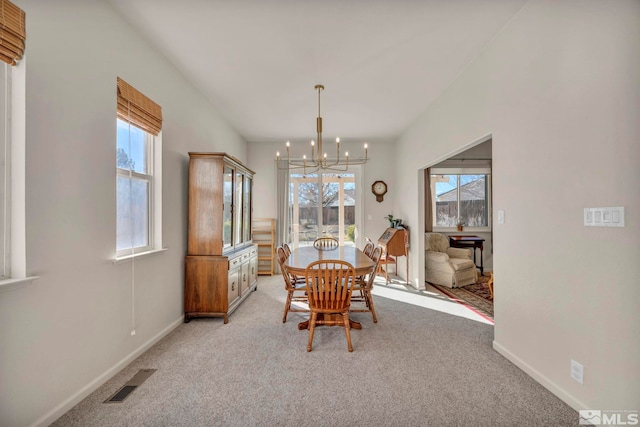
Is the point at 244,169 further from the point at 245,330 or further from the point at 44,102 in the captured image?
the point at 44,102

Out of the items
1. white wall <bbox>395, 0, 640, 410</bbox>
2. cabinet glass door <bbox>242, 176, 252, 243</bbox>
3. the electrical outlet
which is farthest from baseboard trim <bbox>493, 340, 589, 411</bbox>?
cabinet glass door <bbox>242, 176, 252, 243</bbox>

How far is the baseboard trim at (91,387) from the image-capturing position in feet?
5.02

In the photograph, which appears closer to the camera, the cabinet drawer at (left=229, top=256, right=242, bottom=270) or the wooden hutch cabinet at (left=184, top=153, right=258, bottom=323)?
the wooden hutch cabinet at (left=184, top=153, right=258, bottom=323)

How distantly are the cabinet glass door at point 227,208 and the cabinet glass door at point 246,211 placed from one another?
616 mm

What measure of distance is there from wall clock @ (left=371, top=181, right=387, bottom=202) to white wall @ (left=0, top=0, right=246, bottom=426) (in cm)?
426

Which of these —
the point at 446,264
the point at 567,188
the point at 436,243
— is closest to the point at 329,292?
the point at 567,188

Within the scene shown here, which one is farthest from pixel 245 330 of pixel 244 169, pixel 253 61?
pixel 253 61

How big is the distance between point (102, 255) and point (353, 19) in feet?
8.51

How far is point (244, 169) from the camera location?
157 inches

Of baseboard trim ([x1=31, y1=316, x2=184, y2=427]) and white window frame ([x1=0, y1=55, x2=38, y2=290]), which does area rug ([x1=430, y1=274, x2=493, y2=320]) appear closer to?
baseboard trim ([x1=31, y1=316, x2=184, y2=427])

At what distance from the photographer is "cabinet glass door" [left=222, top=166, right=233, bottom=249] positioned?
3207mm

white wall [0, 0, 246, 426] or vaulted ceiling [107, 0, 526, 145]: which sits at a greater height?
vaulted ceiling [107, 0, 526, 145]

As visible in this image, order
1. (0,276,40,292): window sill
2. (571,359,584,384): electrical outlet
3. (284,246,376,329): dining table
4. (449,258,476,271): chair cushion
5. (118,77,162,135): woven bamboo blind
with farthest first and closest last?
(449,258,476,271): chair cushion < (284,246,376,329): dining table < (118,77,162,135): woven bamboo blind < (571,359,584,384): electrical outlet < (0,276,40,292): window sill

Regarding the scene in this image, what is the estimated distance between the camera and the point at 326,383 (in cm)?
192
